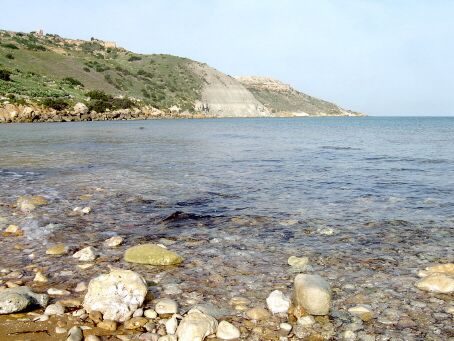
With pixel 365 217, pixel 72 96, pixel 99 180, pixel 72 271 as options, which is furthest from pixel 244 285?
pixel 72 96

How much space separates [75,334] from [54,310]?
627 millimetres

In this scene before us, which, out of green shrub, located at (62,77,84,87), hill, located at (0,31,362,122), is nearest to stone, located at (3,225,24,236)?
hill, located at (0,31,362,122)

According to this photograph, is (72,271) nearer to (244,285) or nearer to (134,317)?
(134,317)

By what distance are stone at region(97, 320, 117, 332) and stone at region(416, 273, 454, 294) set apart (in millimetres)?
3693

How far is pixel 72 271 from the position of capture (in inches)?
213

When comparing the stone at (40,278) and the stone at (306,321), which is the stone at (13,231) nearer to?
the stone at (40,278)

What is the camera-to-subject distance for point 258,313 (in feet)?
14.0

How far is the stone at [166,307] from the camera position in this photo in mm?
4281

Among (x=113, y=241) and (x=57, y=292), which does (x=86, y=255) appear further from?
(x=57, y=292)

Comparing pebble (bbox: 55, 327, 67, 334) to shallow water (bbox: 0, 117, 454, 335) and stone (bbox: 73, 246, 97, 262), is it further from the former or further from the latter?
stone (bbox: 73, 246, 97, 262)

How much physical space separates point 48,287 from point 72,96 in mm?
72323

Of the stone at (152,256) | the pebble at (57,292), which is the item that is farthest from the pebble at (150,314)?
the stone at (152,256)

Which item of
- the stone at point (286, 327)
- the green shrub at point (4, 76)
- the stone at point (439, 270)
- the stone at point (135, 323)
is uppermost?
the green shrub at point (4, 76)

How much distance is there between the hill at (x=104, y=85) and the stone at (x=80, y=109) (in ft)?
0.54
